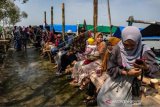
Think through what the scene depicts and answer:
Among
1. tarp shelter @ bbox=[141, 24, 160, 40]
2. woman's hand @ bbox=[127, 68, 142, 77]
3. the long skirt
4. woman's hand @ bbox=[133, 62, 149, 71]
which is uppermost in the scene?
Result: tarp shelter @ bbox=[141, 24, 160, 40]

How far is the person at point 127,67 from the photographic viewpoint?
181 inches

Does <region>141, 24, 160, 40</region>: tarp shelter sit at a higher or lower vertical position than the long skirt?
higher

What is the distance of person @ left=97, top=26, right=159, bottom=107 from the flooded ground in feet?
12.6

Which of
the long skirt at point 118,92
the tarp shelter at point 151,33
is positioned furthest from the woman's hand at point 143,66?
the tarp shelter at point 151,33

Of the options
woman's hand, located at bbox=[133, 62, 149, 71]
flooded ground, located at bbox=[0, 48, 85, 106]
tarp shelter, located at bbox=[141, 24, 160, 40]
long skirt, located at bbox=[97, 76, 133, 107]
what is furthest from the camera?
tarp shelter, located at bbox=[141, 24, 160, 40]

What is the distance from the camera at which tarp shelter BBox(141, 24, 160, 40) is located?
1415 centimetres

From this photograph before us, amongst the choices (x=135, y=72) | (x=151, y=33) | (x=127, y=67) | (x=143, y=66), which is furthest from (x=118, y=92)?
(x=151, y=33)

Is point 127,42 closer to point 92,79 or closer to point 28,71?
point 92,79

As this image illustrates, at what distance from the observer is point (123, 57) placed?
15.6 feet

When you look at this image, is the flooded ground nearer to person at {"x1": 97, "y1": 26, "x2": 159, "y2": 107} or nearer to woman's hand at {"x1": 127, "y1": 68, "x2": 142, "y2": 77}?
person at {"x1": 97, "y1": 26, "x2": 159, "y2": 107}

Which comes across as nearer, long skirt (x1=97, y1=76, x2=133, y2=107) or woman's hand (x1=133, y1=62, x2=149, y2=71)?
woman's hand (x1=133, y1=62, x2=149, y2=71)

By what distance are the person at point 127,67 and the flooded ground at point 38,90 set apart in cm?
384

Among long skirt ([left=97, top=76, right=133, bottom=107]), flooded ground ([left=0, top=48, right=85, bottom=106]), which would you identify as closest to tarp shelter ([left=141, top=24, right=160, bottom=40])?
flooded ground ([left=0, top=48, right=85, bottom=106])

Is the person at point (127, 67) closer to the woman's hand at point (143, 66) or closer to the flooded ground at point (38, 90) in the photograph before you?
the woman's hand at point (143, 66)
